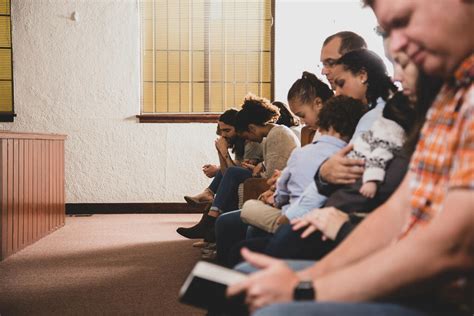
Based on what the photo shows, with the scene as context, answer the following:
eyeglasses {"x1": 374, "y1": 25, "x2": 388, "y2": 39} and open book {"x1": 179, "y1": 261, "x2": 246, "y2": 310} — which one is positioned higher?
eyeglasses {"x1": 374, "y1": 25, "x2": 388, "y2": 39}

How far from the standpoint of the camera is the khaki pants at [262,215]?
2562mm

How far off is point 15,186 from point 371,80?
9.56ft

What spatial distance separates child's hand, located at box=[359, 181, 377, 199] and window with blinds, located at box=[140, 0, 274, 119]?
523 centimetres

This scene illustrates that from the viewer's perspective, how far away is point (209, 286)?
108 centimetres

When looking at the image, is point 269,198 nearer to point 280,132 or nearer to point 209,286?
point 280,132

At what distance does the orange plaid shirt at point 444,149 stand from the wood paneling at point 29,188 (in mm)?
3557

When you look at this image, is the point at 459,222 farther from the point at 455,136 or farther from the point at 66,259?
the point at 66,259

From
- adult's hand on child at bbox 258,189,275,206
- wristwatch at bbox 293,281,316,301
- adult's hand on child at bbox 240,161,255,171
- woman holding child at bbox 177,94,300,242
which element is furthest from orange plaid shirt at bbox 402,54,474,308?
adult's hand on child at bbox 240,161,255,171

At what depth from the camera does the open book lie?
1.06 meters

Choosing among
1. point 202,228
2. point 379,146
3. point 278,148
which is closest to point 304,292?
point 379,146

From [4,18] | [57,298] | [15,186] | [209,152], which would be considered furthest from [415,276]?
[4,18]

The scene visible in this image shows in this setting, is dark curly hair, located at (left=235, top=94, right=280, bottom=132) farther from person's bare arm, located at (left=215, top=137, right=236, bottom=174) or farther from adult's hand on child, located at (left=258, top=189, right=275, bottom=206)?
adult's hand on child, located at (left=258, top=189, right=275, bottom=206)

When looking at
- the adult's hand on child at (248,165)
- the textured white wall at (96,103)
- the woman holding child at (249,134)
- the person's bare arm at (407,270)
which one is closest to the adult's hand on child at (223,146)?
the adult's hand on child at (248,165)

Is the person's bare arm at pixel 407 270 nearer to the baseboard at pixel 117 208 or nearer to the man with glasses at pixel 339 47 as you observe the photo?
the man with glasses at pixel 339 47
